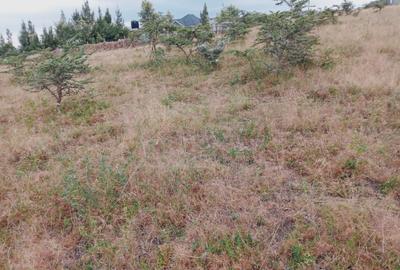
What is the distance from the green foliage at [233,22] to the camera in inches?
452

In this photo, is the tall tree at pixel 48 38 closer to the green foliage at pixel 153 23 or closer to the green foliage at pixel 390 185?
the green foliage at pixel 153 23

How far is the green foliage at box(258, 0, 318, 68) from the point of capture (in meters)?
6.81

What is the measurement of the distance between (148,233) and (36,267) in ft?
3.10

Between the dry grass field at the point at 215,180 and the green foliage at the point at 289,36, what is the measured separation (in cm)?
100

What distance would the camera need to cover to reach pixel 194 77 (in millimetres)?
7961

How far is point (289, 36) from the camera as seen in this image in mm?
6941

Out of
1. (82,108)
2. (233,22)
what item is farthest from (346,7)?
(82,108)

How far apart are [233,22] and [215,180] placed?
10.2 meters

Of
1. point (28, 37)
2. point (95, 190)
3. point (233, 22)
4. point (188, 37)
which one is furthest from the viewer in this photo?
point (28, 37)

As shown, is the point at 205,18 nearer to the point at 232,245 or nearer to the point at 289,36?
the point at 289,36

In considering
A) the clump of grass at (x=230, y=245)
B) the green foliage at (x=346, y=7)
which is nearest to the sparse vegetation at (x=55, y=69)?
the clump of grass at (x=230, y=245)

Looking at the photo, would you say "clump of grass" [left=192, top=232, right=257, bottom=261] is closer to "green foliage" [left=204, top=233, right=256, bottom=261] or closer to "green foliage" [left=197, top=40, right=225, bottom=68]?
"green foliage" [left=204, top=233, right=256, bottom=261]

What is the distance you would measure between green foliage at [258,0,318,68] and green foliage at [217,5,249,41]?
4.32 metres

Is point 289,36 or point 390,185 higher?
point 289,36
